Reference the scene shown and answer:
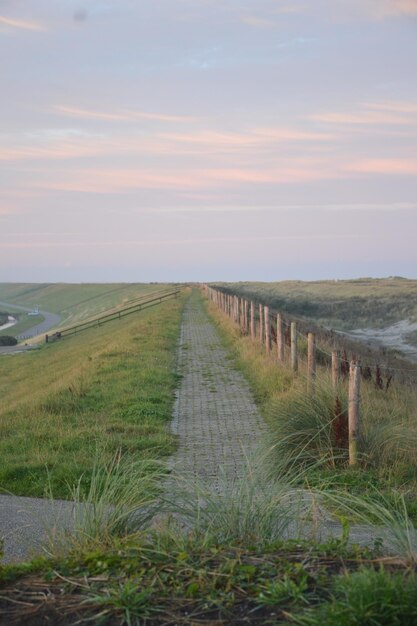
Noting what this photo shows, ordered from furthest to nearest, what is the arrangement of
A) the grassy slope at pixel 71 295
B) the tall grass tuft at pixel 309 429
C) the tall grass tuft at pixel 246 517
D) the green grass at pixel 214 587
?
the grassy slope at pixel 71 295 → the tall grass tuft at pixel 309 429 → the tall grass tuft at pixel 246 517 → the green grass at pixel 214 587

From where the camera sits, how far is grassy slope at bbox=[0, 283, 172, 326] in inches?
4463

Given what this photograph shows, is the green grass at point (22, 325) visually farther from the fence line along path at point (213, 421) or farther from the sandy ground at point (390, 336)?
the fence line along path at point (213, 421)

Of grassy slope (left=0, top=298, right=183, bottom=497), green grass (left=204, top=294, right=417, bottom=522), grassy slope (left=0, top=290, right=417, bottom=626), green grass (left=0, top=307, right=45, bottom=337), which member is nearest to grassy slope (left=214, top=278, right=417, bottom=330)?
grassy slope (left=0, top=298, right=183, bottom=497)

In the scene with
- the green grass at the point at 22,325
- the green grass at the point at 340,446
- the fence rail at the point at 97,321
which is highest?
the green grass at the point at 340,446

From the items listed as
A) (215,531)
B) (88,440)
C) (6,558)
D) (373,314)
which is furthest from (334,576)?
(373,314)

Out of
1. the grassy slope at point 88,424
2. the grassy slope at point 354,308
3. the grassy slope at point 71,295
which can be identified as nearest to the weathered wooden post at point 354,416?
the grassy slope at point 88,424

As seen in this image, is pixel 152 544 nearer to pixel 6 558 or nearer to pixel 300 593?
pixel 300 593

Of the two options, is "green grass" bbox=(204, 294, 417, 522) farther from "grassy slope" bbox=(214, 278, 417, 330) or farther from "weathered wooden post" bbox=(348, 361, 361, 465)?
"grassy slope" bbox=(214, 278, 417, 330)

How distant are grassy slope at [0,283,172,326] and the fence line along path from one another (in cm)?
8841

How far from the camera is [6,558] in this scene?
5.52m

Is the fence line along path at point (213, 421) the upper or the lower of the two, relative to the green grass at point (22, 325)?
upper

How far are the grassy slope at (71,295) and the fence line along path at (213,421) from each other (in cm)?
8841

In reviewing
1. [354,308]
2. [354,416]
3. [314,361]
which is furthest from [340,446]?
[354,308]

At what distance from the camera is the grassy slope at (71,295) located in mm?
113350
